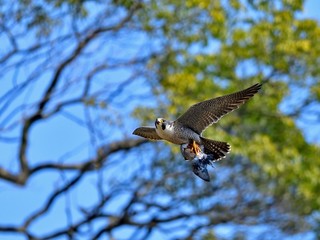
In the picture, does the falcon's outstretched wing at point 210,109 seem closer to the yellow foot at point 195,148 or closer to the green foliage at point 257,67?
the yellow foot at point 195,148

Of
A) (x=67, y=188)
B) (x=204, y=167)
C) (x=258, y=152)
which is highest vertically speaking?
(x=67, y=188)

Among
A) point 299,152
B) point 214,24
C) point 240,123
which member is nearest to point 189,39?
point 214,24

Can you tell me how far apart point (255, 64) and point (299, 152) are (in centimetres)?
170

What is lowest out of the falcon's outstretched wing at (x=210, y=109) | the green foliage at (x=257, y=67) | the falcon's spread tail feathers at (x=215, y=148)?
the falcon's spread tail feathers at (x=215, y=148)

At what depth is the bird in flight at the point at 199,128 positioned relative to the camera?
370 cm

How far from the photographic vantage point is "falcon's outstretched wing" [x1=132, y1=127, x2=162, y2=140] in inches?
160

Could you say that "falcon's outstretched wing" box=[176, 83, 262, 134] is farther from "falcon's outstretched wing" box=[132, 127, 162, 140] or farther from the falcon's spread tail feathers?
"falcon's outstretched wing" box=[132, 127, 162, 140]

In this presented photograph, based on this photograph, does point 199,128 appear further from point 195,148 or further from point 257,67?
point 257,67

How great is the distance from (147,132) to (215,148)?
13.2 inches

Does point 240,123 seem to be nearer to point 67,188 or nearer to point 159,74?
point 159,74

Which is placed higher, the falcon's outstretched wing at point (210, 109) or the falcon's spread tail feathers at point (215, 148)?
the falcon's outstretched wing at point (210, 109)

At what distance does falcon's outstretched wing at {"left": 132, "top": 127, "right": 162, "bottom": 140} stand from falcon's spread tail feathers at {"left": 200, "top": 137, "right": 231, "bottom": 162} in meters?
0.23

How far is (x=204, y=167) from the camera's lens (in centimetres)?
350

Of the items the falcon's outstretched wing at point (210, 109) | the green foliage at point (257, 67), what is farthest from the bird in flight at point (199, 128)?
the green foliage at point (257, 67)
